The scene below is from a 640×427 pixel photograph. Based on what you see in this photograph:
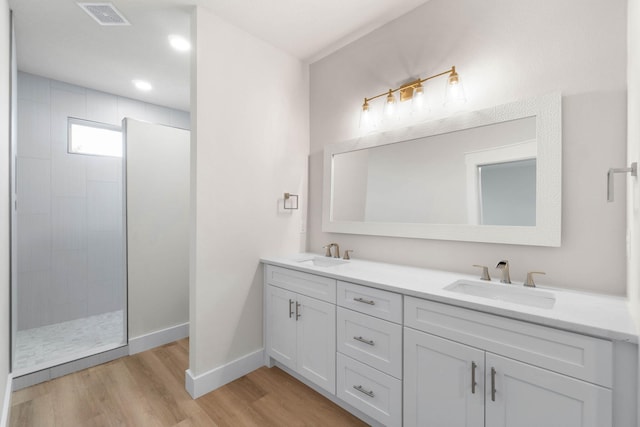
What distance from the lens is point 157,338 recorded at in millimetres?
2631

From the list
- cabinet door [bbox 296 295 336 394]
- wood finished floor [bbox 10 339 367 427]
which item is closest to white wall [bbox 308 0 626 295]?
cabinet door [bbox 296 295 336 394]

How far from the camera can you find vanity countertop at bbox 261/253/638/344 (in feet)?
3.20

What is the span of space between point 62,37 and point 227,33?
4.59ft

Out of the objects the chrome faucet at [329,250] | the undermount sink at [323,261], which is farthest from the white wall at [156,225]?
the chrome faucet at [329,250]

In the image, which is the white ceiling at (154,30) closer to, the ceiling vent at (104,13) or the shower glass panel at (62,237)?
the ceiling vent at (104,13)

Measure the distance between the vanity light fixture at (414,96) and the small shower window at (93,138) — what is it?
10.2 ft

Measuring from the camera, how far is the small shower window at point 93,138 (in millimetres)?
3152

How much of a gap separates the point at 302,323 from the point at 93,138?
330cm

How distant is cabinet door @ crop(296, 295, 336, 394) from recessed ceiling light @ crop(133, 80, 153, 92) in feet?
9.60

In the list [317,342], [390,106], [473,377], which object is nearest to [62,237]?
[317,342]

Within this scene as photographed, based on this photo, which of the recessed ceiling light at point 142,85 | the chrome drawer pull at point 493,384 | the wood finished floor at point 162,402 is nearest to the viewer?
the chrome drawer pull at point 493,384

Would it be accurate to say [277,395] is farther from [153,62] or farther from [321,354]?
[153,62]

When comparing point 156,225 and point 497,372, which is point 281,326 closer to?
point 497,372

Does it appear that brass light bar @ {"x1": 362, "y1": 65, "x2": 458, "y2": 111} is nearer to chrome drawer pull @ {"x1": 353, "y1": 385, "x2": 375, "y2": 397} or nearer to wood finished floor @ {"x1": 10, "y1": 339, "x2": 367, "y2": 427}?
chrome drawer pull @ {"x1": 353, "y1": 385, "x2": 375, "y2": 397}
